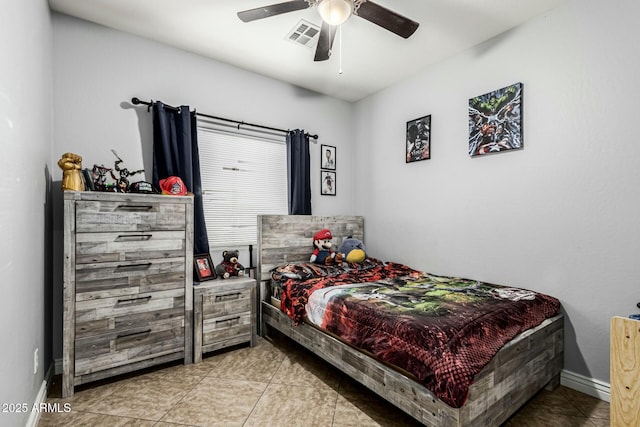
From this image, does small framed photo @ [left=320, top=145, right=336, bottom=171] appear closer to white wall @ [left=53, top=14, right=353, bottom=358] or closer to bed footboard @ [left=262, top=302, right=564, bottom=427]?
white wall @ [left=53, top=14, right=353, bottom=358]

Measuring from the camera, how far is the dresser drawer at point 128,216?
2145 mm

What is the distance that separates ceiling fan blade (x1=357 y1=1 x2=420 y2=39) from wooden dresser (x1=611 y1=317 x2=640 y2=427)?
2002 mm

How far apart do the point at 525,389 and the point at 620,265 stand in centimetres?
105

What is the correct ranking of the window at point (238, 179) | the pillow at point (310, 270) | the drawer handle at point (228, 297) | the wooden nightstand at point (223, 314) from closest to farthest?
the wooden nightstand at point (223, 314), the drawer handle at point (228, 297), the pillow at point (310, 270), the window at point (238, 179)

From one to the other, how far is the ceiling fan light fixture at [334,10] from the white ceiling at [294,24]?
546 mm

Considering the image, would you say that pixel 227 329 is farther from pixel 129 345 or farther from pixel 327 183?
pixel 327 183

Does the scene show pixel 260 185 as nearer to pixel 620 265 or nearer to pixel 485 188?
pixel 485 188

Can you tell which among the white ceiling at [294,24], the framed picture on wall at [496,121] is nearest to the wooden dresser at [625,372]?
the framed picture on wall at [496,121]

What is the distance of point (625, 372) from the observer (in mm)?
1443

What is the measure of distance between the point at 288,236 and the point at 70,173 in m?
1.90

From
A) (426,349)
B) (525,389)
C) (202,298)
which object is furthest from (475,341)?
(202,298)

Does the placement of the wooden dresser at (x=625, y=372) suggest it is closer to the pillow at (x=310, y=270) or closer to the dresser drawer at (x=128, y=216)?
the pillow at (x=310, y=270)

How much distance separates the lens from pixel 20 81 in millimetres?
1540

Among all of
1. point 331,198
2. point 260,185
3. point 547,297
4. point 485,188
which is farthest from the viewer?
point 331,198
